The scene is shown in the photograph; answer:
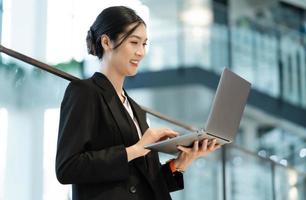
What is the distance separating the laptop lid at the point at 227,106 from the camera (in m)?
1.87

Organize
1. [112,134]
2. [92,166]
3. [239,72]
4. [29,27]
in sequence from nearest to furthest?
[92,166], [112,134], [29,27], [239,72]

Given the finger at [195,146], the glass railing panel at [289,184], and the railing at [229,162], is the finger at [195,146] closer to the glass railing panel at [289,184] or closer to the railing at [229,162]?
the railing at [229,162]

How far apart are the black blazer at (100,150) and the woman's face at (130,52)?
0.19 ft

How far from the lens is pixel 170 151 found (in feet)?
6.58

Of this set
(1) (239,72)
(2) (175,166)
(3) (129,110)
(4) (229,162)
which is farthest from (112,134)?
(1) (239,72)

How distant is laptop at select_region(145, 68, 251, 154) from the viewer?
1.82m

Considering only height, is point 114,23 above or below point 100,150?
above

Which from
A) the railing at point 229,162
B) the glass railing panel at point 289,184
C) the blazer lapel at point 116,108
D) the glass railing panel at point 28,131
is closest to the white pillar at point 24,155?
the glass railing panel at point 28,131

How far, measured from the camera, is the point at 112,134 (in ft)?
6.08

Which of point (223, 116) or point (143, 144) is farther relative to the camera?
point (223, 116)

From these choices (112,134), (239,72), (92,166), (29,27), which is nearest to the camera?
(92,166)

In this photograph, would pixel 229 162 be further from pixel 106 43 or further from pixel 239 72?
pixel 239 72

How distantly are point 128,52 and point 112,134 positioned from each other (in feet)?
0.83

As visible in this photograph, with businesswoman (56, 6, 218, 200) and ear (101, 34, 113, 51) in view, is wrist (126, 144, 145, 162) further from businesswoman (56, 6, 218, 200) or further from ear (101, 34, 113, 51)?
ear (101, 34, 113, 51)
